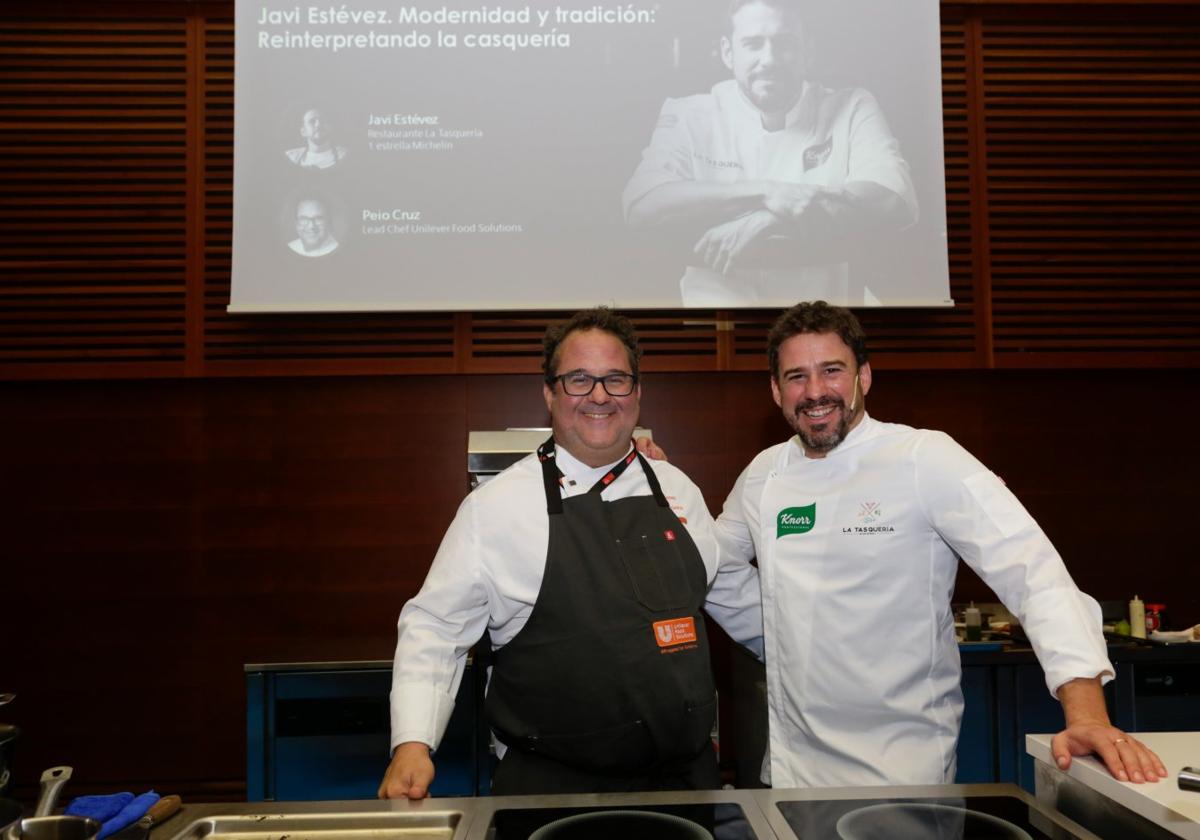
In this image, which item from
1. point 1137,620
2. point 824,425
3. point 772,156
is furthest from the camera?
point 772,156

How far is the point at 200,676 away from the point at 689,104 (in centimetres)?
306

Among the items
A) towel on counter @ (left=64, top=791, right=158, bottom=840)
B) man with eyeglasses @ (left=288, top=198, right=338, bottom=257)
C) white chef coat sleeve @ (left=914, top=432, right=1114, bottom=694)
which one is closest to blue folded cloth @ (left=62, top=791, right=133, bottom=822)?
towel on counter @ (left=64, top=791, right=158, bottom=840)

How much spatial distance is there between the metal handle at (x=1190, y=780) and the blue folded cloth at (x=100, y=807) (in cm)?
129

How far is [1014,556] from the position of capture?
1.58 meters

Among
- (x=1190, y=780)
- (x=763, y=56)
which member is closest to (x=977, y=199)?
(x=763, y=56)

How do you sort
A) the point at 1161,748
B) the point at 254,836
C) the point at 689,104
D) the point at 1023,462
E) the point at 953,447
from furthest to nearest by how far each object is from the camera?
the point at 1023,462, the point at 689,104, the point at 953,447, the point at 1161,748, the point at 254,836

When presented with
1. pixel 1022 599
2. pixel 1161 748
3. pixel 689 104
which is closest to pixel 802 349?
pixel 1022 599

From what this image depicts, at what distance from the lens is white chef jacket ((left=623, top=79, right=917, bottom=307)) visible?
11.0 feet

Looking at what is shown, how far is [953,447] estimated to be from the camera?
1800mm

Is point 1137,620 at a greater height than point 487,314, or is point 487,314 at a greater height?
point 487,314

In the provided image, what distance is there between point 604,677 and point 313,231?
2.42 m

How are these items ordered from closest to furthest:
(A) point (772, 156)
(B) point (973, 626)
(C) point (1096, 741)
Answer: (C) point (1096, 741), (B) point (973, 626), (A) point (772, 156)

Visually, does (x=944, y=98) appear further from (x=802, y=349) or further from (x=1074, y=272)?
(x=802, y=349)

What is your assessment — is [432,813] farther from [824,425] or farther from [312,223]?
[312,223]
